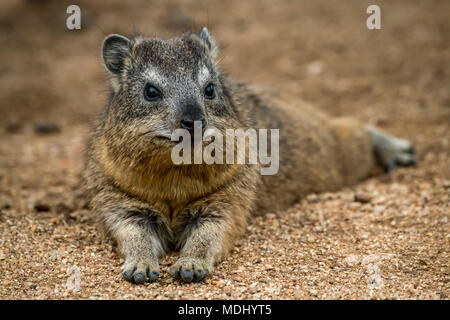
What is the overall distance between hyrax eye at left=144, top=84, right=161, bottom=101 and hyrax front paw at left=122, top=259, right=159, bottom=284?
66.0 inches

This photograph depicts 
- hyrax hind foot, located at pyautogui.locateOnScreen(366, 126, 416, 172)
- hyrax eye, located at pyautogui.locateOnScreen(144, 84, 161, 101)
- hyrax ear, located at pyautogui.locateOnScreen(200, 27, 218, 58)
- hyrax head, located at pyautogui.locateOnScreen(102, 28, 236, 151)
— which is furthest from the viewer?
hyrax hind foot, located at pyautogui.locateOnScreen(366, 126, 416, 172)

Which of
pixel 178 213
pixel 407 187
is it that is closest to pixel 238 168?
pixel 178 213

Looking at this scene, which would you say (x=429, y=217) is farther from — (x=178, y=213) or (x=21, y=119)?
(x=21, y=119)

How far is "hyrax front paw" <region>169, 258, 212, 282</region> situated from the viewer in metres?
5.14

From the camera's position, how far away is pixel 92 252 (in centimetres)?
598

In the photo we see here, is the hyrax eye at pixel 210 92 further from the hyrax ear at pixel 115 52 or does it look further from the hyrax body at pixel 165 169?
the hyrax ear at pixel 115 52

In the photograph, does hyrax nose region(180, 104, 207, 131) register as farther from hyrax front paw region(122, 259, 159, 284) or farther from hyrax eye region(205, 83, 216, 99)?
hyrax front paw region(122, 259, 159, 284)

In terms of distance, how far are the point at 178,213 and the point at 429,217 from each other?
3.02 m

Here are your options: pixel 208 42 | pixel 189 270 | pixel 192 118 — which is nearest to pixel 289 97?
pixel 208 42

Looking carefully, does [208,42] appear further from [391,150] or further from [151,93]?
[391,150]

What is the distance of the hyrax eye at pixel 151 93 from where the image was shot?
18.7ft

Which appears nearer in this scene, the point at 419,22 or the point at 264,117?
the point at 264,117

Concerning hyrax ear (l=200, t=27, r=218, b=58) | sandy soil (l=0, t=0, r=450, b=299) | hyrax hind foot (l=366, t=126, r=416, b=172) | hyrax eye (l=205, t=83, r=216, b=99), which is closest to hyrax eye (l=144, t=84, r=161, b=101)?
hyrax eye (l=205, t=83, r=216, b=99)

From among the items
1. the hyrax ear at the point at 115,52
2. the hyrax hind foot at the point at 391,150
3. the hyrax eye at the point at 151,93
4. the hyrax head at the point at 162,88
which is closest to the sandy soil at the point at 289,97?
the hyrax hind foot at the point at 391,150
